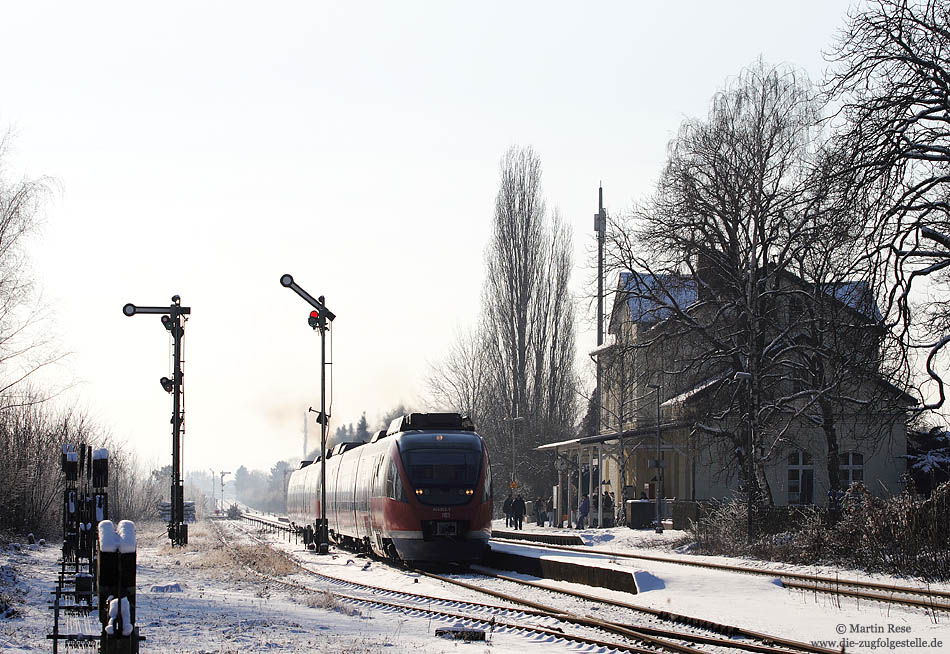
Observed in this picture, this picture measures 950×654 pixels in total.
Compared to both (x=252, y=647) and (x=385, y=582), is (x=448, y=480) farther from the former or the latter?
(x=252, y=647)

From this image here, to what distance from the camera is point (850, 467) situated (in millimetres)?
41812

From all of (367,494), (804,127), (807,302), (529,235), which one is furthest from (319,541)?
(529,235)

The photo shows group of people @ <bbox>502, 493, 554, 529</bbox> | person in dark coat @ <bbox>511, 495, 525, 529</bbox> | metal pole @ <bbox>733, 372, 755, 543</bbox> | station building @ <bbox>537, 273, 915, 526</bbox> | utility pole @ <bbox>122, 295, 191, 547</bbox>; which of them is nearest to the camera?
station building @ <bbox>537, 273, 915, 526</bbox>

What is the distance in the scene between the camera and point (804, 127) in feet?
113

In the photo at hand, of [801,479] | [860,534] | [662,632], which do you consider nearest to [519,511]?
[801,479]

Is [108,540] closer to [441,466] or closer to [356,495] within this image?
[441,466]

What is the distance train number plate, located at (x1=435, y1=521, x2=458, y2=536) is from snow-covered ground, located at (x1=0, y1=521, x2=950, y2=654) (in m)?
1.84

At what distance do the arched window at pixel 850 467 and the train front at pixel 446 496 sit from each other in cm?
2144

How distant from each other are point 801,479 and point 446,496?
2191 centimetres

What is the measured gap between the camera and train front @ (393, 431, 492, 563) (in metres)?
24.2

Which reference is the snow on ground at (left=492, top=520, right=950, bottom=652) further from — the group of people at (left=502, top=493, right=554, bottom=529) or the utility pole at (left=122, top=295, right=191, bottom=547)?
the group of people at (left=502, top=493, right=554, bottom=529)

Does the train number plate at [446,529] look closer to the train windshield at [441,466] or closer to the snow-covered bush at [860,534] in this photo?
the train windshield at [441,466]

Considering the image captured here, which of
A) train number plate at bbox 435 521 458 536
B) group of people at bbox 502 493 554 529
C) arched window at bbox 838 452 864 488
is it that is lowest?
group of people at bbox 502 493 554 529

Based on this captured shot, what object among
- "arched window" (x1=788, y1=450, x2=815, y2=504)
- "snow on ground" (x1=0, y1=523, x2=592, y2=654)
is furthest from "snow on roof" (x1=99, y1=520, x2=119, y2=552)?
"arched window" (x1=788, y1=450, x2=815, y2=504)
